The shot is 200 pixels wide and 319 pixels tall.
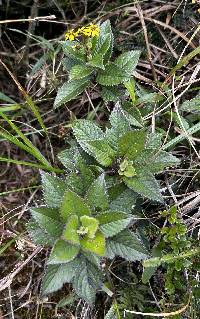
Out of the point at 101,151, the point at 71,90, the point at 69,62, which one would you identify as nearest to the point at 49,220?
the point at 101,151

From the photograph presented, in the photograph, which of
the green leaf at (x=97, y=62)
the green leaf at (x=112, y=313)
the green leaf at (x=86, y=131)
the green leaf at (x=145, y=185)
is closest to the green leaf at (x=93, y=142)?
the green leaf at (x=86, y=131)

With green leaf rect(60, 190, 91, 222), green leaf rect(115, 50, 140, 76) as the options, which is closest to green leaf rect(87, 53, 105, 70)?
green leaf rect(115, 50, 140, 76)

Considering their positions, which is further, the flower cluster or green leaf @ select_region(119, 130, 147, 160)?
the flower cluster

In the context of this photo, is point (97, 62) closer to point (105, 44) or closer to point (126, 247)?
point (105, 44)

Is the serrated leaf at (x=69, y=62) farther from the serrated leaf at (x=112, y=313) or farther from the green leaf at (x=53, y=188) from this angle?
the serrated leaf at (x=112, y=313)

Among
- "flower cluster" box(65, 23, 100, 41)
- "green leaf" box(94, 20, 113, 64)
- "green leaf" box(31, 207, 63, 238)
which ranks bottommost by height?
"green leaf" box(31, 207, 63, 238)

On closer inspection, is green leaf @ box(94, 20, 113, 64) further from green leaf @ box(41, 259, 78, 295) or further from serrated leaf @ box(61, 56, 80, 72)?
green leaf @ box(41, 259, 78, 295)
